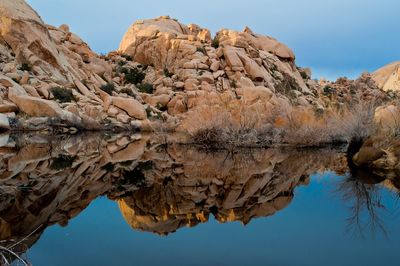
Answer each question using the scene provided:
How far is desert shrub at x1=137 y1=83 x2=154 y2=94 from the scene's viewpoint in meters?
46.8

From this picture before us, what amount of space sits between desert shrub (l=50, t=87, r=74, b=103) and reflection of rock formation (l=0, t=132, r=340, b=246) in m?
19.5

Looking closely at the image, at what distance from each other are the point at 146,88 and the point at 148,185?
3766 centimetres

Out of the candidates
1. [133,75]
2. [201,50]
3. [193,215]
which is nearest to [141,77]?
[133,75]

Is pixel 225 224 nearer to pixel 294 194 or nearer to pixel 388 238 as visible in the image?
pixel 388 238

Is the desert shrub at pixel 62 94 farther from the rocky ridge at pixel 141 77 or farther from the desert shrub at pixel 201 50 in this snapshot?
the desert shrub at pixel 201 50

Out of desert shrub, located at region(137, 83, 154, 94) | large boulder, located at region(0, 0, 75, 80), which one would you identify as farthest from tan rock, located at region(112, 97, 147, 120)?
desert shrub, located at region(137, 83, 154, 94)

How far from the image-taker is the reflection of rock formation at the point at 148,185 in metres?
7.00

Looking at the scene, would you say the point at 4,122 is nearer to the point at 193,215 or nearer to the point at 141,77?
the point at 193,215

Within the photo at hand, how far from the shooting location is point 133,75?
1972 inches

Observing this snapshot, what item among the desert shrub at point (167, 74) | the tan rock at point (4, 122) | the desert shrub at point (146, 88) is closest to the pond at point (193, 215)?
the tan rock at point (4, 122)

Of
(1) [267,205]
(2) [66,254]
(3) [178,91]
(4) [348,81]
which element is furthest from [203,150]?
(4) [348,81]

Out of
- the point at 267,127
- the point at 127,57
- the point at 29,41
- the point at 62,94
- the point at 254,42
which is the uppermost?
the point at 254,42

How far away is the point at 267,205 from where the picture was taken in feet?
27.5

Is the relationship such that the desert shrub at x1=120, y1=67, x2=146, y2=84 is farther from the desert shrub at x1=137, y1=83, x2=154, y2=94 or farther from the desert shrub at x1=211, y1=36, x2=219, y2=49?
the desert shrub at x1=211, y1=36, x2=219, y2=49
